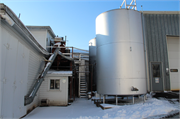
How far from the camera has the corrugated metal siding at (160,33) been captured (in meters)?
11.3

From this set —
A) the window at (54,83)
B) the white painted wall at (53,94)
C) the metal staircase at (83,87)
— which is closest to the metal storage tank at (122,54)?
the white painted wall at (53,94)

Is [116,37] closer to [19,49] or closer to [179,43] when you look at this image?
[19,49]

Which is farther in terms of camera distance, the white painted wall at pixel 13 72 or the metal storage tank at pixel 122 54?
the metal storage tank at pixel 122 54

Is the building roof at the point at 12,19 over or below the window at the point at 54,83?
over

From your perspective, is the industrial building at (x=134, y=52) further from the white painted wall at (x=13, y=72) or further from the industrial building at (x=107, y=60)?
the white painted wall at (x=13, y=72)

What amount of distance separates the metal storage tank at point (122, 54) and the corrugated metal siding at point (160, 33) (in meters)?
2.01

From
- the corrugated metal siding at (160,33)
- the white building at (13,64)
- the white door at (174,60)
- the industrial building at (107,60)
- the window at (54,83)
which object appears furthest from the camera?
the white door at (174,60)

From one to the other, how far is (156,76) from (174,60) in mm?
2490

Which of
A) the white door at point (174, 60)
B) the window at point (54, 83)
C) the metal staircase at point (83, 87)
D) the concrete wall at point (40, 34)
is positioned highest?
the concrete wall at point (40, 34)

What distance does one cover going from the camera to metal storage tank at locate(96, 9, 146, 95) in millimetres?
8922

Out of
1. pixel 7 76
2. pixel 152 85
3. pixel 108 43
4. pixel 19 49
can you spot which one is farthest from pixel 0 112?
pixel 152 85

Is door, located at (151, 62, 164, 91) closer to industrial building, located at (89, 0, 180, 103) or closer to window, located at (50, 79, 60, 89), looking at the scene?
industrial building, located at (89, 0, 180, 103)

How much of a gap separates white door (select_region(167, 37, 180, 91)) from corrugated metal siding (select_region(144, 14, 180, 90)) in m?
0.70

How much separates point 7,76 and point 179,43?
13208 mm
